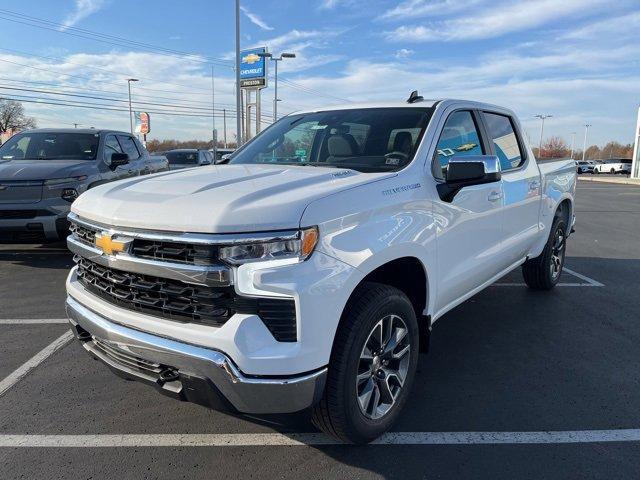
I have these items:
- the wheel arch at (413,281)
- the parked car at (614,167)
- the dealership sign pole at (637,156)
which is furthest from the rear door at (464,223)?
the parked car at (614,167)

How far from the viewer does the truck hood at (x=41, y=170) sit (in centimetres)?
655

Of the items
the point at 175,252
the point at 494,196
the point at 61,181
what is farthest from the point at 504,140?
the point at 61,181

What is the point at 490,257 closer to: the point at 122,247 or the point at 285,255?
the point at 285,255

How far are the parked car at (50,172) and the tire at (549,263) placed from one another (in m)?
5.31

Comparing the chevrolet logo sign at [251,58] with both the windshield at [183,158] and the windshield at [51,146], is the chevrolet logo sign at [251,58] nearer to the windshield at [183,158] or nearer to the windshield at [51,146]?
the windshield at [183,158]

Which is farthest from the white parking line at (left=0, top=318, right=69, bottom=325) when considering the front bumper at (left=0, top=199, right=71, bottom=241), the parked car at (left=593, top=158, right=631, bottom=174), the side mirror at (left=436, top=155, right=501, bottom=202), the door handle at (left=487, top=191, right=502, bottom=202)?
the parked car at (left=593, top=158, right=631, bottom=174)

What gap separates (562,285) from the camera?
626 cm

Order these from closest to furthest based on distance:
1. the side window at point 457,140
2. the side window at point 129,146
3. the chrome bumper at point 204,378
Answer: the chrome bumper at point 204,378 < the side window at point 457,140 < the side window at point 129,146

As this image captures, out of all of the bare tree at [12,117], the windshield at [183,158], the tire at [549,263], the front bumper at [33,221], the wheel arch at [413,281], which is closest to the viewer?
the wheel arch at [413,281]

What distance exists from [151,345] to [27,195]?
517 centimetres

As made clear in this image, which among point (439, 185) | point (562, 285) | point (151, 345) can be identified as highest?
point (439, 185)

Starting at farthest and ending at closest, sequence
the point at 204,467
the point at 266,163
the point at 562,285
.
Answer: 1. the point at 562,285
2. the point at 266,163
3. the point at 204,467

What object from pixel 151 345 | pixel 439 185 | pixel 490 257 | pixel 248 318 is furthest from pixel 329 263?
pixel 490 257

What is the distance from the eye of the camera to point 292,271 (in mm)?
2207
